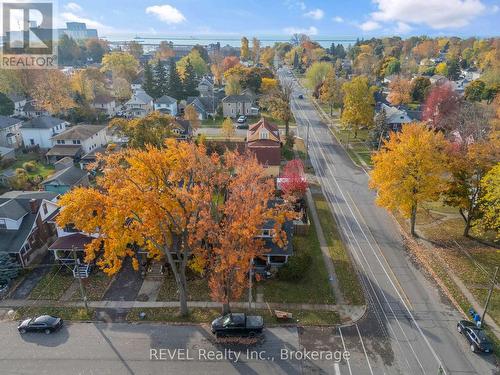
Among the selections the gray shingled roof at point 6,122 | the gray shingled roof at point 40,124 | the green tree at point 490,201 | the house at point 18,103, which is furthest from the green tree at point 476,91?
the house at point 18,103

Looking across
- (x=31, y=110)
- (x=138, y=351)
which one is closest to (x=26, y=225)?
(x=138, y=351)

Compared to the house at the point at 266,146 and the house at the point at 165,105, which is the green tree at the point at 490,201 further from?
the house at the point at 165,105

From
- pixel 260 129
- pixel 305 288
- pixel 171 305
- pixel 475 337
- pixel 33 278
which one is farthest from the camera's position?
pixel 260 129

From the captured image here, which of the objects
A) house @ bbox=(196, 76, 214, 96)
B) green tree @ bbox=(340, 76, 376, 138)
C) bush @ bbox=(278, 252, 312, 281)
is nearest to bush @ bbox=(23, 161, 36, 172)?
bush @ bbox=(278, 252, 312, 281)

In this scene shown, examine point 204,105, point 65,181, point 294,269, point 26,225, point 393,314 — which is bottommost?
point 393,314

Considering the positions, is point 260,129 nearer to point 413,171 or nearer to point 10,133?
point 413,171

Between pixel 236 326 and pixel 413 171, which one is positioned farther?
pixel 413 171

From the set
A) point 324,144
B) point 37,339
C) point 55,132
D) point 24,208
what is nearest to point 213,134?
point 324,144

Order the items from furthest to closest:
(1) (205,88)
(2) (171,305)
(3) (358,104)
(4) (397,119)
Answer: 1. (1) (205,88)
2. (4) (397,119)
3. (3) (358,104)
4. (2) (171,305)
